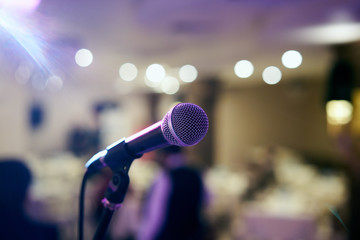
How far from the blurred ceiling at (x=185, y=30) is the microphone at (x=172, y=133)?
1501 millimetres

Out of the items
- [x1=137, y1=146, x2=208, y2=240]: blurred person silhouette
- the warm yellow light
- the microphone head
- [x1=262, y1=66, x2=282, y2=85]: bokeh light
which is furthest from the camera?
[x1=262, y1=66, x2=282, y2=85]: bokeh light

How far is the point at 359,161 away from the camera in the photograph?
427cm

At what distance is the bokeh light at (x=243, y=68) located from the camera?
741 centimetres

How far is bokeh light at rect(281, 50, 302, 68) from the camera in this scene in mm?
6025

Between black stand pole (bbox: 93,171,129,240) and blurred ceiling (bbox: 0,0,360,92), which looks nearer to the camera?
black stand pole (bbox: 93,171,129,240)

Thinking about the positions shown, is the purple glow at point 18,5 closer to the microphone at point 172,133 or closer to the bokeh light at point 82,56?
the microphone at point 172,133

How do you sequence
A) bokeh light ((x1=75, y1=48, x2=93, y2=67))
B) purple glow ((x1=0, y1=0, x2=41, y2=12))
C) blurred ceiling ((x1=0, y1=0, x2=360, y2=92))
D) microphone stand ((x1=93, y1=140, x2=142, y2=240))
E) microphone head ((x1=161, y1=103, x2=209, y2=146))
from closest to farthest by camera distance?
microphone head ((x1=161, y1=103, x2=209, y2=146)) < microphone stand ((x1=93, y1=140, x2=142, y2=240)) < purple glow ((x1=0, y1=0, x2=41, y2=12)) < blurred ceiling ((x1=0, y1=0, x2=360, y2=92)) < bokeh light ((x1=75, y1=48, x2=93, y2=67))

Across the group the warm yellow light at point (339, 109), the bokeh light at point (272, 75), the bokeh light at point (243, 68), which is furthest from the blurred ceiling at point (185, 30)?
the warm yellow light at point (339, 109)

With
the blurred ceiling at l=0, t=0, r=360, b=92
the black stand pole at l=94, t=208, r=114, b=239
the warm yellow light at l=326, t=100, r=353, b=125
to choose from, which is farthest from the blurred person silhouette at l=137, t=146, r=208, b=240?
the warm yellow light at l=326, t=100, r=353, b=125

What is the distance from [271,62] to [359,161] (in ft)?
11.0

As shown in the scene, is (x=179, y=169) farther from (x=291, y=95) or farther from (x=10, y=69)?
(x=291, y=95)

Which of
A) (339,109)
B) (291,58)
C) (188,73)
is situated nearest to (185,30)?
(339,109)

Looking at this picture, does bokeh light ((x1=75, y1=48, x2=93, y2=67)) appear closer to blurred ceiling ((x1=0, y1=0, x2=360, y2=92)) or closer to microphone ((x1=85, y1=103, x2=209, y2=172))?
blurred ceiling ((x1=0, y1=0, x2=360, y2=92))

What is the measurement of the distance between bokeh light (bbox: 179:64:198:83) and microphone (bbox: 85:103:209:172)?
7.00 m
